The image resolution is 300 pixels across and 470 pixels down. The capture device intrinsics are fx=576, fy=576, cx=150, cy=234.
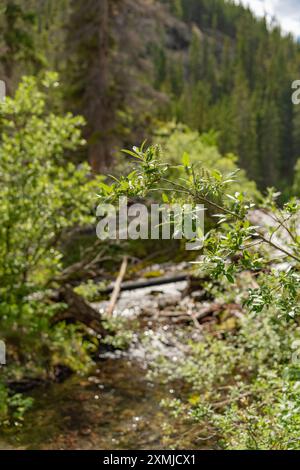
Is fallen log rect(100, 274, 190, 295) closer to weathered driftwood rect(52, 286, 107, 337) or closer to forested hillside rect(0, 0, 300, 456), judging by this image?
forested hillside rect(0, 0, 300, 456)

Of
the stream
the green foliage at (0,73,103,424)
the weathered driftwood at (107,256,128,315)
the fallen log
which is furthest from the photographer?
the fallen log

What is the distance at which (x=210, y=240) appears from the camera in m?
2.52

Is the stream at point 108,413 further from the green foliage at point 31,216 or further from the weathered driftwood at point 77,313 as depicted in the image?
the green foliage at point 31,216

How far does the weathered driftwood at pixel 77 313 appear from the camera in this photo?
9062 mm

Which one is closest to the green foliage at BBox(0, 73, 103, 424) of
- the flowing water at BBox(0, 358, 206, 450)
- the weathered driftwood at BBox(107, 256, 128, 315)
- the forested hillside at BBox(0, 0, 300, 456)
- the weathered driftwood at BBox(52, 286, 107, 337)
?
the forested hillside at BBox(0, 0, 300, 456)

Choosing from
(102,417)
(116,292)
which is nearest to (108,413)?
(102,417)

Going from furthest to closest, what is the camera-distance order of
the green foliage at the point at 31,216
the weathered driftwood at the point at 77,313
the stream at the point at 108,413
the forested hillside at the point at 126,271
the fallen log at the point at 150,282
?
the fallen log at the point at 150,282
the weathered driftwood at the point at 77,313
the green foliage at the point at 31,216
the stream at the point at 108,413
the forested hillside at the point at 126,271

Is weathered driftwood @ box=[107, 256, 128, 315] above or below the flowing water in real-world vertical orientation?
above

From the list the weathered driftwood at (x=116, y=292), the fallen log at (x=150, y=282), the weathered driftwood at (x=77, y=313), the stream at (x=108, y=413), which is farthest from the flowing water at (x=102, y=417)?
the fallen log at (x=150, y=282)

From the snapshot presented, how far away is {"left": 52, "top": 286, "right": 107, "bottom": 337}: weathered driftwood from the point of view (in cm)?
906

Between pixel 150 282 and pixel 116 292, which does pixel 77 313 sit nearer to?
pixel 116 292

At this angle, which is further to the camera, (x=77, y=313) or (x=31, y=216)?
(x=77, y=313)

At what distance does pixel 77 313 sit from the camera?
370 inches
